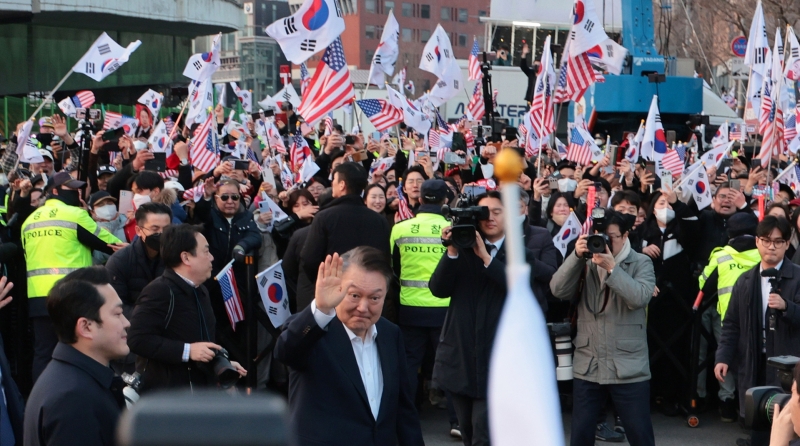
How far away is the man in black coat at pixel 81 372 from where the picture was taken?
3.56 meters

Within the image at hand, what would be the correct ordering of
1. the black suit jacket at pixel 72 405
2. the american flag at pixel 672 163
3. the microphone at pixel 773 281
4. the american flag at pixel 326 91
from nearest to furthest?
1. the black suit jacket at pixel 72 405
2. the microphone at pixel 773 281
3. the american flag at pixel 326 91
4. the american flag at pixel 672 163

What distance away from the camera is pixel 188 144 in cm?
1260

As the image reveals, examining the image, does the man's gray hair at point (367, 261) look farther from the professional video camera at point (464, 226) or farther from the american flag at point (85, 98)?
the american flag at point (85, 98)

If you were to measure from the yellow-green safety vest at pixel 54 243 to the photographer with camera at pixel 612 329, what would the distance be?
3515mm

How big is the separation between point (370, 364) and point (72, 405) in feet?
3.97

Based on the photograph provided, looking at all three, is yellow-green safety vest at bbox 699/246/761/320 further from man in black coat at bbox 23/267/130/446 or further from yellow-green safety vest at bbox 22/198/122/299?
man in black coat at bbox 23/267/130/446

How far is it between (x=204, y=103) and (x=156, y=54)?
28.5 metres

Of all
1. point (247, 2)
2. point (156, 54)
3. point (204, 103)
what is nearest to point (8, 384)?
point (204, 103)

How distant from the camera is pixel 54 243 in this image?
7867 millimetres

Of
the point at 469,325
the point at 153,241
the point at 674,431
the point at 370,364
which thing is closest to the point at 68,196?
the point at 153,241

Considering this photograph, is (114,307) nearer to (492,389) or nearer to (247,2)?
(492,389)

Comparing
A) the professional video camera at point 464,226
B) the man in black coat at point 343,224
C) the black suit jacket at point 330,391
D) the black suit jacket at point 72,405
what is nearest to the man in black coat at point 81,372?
the black suit jacket at point 72,405

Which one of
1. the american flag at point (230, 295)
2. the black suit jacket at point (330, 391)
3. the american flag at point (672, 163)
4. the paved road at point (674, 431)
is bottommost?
the paved road at point (674, 431)

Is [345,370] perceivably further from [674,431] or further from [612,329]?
[674,431]
